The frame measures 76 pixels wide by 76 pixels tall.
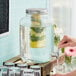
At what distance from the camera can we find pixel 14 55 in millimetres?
1635

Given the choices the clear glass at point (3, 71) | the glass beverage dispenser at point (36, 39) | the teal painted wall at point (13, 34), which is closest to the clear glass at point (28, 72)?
the clear glass at point (3, 71)

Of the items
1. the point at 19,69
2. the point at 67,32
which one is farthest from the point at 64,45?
the point at 67,32

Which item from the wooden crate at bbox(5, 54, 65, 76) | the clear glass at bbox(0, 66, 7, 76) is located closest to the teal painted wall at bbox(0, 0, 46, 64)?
the wooden crate at bbox(5, 54, 65, 76)

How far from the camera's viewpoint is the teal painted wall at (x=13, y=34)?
148 centimetres

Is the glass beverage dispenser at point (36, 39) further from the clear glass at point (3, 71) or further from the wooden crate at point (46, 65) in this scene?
the clear glass at point (3, 71)

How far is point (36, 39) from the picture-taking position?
1.35 meters

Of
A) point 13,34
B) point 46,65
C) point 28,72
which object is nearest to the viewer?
point 28,72

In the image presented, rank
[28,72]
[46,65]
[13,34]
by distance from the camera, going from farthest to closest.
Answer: [13,34] → [46,65] → [28,72]

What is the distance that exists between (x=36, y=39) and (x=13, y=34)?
0.30 m

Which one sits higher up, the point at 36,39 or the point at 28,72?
the point at 36,39

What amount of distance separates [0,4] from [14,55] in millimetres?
392

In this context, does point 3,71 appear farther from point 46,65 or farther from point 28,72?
point 46,65

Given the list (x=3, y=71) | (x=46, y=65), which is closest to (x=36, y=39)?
(x=46, y=65)

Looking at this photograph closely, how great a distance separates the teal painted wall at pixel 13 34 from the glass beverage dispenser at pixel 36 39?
11 cm
